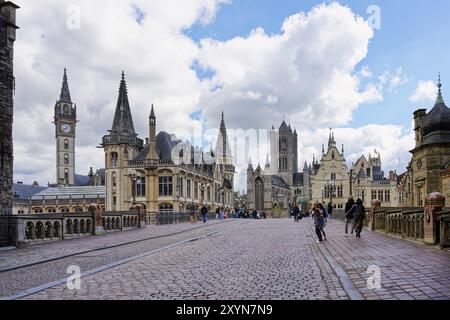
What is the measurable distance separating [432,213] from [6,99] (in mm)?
17347

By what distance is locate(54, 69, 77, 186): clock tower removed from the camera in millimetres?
126562

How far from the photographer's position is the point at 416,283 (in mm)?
7766

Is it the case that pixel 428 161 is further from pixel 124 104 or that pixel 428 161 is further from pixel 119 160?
pixel 124 104

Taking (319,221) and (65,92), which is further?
(65,92)

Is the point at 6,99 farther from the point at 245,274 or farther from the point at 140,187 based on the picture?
the point at 140,187

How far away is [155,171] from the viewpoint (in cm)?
6278

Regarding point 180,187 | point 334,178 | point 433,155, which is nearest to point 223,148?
point 334,178

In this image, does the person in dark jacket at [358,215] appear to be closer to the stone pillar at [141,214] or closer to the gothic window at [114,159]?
the stone pillar at [141,214]

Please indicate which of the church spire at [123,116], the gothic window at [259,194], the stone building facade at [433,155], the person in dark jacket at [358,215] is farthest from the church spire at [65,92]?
the person in dark jacket at [358,215]

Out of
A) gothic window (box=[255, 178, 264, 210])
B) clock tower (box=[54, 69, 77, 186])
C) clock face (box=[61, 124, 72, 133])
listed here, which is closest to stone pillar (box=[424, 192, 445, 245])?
gothic window (box=[255, 178, 264, 210])

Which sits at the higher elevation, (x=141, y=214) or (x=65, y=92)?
(x=65, y=92)
